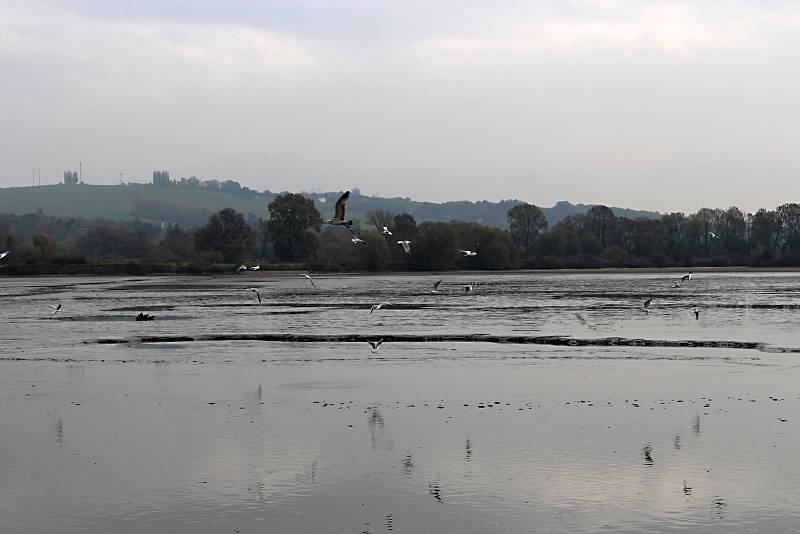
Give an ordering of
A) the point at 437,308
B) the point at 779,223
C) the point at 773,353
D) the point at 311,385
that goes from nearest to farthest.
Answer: the point at 311,385, the point at 773,353, the point at 437,308, the point at 779,223

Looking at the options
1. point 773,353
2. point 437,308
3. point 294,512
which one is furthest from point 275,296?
point 294,512

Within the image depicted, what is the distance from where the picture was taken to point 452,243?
371 feet

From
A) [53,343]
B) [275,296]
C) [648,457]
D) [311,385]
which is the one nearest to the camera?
[648,457]

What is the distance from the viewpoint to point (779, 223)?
458ft

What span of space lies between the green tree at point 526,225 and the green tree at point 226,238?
38.1m

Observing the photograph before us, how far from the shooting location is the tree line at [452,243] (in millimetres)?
115688

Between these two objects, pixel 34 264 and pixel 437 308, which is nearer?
pixel 437 308

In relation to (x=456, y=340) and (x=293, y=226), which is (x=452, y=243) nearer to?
(x=293, y=226)

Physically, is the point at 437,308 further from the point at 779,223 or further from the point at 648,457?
the point at 779,223

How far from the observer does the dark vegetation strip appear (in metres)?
28.9

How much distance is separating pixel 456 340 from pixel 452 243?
82164 mm

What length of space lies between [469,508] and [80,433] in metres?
7.22

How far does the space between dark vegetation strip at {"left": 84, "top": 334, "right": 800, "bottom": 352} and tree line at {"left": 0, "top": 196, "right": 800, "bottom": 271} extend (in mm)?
66829

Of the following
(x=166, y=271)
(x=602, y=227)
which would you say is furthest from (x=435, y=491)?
(x=602, y=227)
